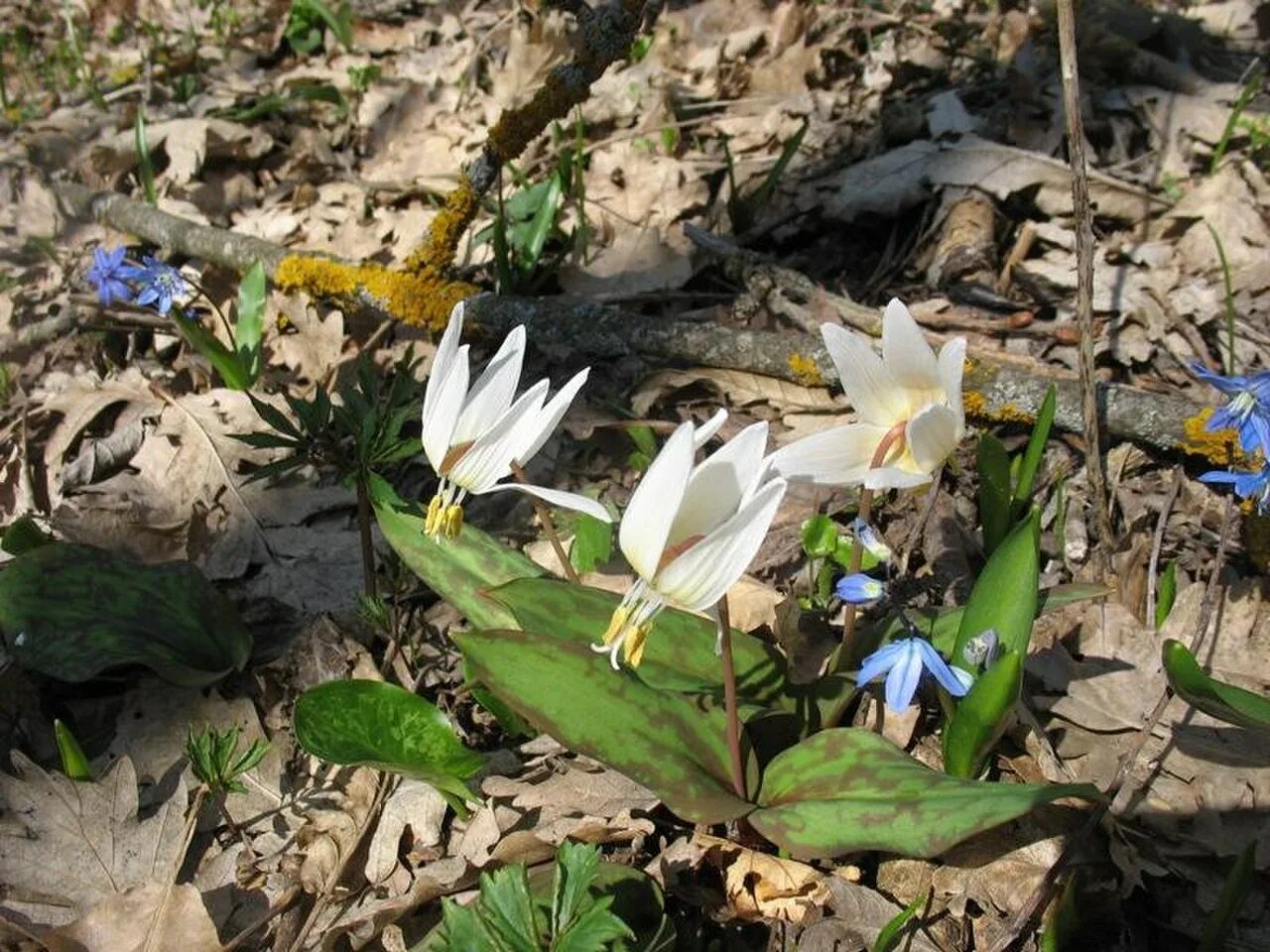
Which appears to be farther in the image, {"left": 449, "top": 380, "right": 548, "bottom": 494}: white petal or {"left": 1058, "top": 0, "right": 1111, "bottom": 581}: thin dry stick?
{"left": 1058, "top": 0, "right": 1111, "bottom": 581}: thin dry stick

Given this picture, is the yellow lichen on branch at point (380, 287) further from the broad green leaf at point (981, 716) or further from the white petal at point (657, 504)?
the broad green leaf at point (981, 716)

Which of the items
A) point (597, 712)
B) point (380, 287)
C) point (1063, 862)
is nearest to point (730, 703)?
point (597, 712)

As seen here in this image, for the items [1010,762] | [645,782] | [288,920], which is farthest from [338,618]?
[1010,762]

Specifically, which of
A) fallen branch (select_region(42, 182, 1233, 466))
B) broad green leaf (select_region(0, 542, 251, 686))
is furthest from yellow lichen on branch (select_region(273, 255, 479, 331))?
broad green leaf (select_region(0, 542, 251, 686))

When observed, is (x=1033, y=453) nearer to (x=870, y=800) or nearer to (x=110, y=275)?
(x=870, y=800)

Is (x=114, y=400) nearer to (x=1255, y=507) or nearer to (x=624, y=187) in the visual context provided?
(x=624, y=187)

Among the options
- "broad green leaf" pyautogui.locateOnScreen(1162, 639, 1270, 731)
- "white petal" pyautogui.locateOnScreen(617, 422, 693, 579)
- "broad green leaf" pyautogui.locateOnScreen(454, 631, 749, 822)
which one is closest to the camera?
"white petal" pyautogui.locateOnScreen(617, 422, 693, 579)

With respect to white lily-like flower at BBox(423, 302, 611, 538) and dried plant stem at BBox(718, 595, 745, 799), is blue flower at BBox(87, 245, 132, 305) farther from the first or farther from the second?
dried plant stem at BBox(718, 595, 745, 799)
